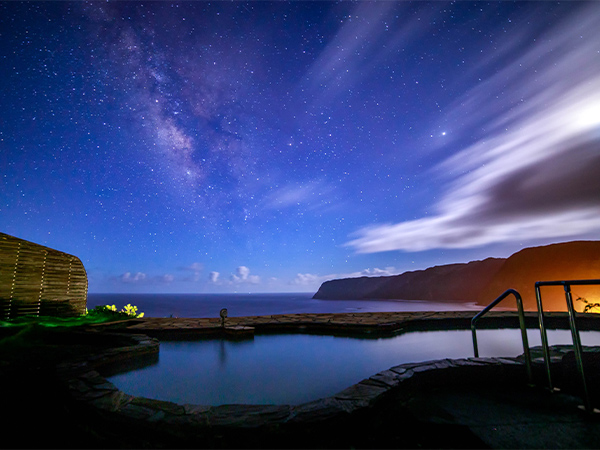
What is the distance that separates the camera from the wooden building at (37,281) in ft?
23.4

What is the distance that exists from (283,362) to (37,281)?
25.0 feet

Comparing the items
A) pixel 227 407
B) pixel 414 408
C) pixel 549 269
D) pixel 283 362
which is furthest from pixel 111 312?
pixel 549 269

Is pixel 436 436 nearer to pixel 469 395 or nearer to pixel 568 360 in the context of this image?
pixel 469 395

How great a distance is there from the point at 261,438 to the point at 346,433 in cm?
75

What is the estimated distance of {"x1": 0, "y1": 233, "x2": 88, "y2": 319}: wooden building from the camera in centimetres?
714

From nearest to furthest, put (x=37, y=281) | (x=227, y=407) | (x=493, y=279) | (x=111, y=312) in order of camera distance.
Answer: (x=227, y=407)
(x=37, y=281)
(x=111, y=312)
(x=493, y=279)

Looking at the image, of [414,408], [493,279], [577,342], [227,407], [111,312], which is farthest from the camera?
[493,279]

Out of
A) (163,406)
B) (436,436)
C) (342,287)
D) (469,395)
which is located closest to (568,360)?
(469,395)

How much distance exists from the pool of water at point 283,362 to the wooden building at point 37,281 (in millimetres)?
4416

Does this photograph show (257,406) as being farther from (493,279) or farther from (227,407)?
(493,279)

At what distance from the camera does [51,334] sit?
6254 millimetres

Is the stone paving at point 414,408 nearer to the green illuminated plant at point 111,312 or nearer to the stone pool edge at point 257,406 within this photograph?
the stone pool edge at point 257,406

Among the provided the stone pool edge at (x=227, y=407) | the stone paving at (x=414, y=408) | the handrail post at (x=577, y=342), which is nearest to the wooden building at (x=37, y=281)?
the stone paving at (x=414, y=408)

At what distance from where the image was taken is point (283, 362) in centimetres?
523
